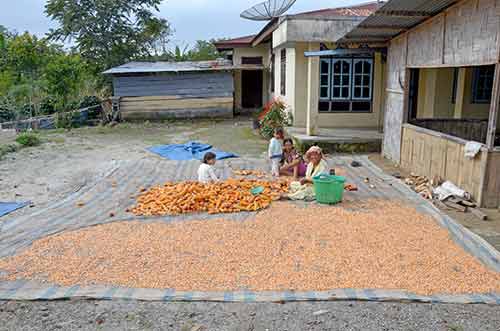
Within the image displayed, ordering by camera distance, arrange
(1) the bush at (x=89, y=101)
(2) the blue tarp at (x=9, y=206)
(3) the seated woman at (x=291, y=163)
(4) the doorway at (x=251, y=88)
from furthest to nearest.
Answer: (4) the doorway at (x=251, y=88), (1) the bush at (x=89, y=101), (3) the seated woman at (x=291, y=163), (2) the blue tarp at (x=9, y=206)

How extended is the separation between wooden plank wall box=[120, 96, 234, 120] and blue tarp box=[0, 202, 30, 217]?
11.8 m

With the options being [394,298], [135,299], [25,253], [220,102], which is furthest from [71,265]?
[220,102]

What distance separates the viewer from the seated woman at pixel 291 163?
7.46 metres

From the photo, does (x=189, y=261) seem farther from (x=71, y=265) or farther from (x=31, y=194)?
(x=31, y=194)

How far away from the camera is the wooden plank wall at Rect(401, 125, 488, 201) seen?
19.5 feet

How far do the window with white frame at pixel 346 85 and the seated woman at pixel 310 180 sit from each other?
5452mm

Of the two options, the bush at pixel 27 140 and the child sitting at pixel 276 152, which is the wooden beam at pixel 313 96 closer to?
the child sitting at pixel 276 152

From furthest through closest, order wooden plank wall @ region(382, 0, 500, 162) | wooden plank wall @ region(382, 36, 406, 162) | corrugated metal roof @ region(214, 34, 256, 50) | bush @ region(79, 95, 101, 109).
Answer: corrugated metal roof @ region(214, 34, 256, 50) < bush @ region(79, 95, 101, 109) < wooden plank wall @ region(382, 36, 406, 162) < wooden plank wall @ region(382, 0, 500, 162)

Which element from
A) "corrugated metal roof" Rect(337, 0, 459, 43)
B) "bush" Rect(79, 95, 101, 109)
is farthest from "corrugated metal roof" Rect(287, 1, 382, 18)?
"bush" Rect(79, 95, 101, 109)

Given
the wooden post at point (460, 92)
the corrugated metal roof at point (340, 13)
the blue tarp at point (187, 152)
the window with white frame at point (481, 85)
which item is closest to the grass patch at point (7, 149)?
the blue tarp at point (187, 152)

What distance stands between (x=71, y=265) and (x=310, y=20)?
28.2ft

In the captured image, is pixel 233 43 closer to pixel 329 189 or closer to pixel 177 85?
pixel 177 85

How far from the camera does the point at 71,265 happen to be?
4188mm

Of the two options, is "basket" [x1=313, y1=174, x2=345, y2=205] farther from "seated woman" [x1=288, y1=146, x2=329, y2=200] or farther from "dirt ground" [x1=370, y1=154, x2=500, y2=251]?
"dirt ground" [x1=370, y1=154, x2=500, y2=251]
